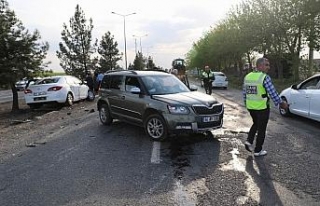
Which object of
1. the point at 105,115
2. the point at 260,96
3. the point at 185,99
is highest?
the point at 260,96

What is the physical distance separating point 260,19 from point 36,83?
1931 cm

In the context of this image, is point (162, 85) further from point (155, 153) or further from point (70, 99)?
point (70, 99)

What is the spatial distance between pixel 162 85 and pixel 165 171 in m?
3.80

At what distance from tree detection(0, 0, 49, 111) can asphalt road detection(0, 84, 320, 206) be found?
8.82 metres

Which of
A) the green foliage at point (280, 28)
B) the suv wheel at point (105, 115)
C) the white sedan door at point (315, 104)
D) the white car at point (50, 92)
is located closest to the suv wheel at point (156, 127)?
the suv wheel at point (105, 115)

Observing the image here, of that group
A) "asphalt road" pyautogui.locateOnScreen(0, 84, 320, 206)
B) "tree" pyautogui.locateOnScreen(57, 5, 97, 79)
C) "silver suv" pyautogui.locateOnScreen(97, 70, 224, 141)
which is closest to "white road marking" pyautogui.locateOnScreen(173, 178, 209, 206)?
"asphalt road" pyautogui.locateOnScreen(0, 84, 320, 206)

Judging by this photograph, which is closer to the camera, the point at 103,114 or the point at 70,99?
the point at 103,114

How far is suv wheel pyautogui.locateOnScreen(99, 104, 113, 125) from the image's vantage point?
443 inches

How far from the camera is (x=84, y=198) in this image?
16.7 ft

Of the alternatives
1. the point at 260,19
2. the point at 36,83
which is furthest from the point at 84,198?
the point at 260,19

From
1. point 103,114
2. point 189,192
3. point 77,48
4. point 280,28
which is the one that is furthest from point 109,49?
point 189,192

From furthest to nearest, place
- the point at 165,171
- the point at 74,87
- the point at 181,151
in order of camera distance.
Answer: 1. the point at 74,87
2. the point at 181,151
3. the point at 165,171

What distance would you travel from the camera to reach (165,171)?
6.28 meters

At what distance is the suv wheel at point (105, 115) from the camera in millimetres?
11249
